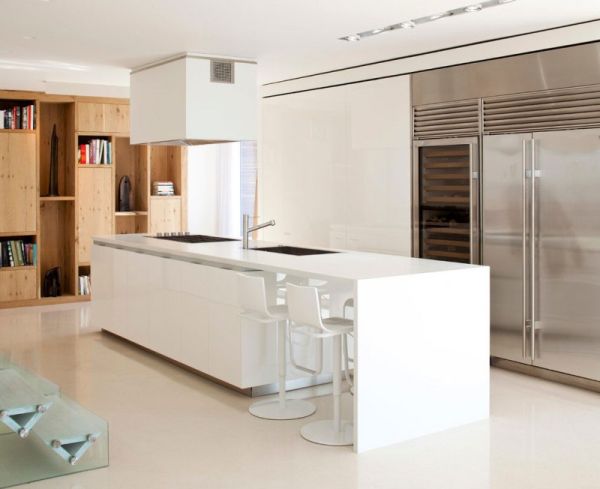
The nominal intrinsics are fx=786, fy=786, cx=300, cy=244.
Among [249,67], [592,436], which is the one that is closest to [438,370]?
[592,436]

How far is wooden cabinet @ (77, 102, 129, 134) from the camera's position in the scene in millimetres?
9281

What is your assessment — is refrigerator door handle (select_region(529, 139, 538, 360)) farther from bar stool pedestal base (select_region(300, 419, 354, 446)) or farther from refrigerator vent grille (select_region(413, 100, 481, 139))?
Answer: bar stool pedestal base (select_region(300, 419, 354, 446))

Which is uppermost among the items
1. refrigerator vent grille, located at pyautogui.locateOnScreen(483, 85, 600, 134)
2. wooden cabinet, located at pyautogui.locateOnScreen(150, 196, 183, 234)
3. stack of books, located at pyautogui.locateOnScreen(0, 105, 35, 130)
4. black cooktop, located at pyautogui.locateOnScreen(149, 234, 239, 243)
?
stack of books, located at pyautogui.locateOnScreen(0, 105, 35, 130)

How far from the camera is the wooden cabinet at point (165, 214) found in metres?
10.0

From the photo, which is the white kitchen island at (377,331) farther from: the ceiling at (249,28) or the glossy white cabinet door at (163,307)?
the ceiling at (249,28)

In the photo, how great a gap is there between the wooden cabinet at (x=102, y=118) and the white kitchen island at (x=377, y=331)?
3.71 metres

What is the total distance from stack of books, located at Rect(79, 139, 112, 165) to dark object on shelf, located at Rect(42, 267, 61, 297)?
1.36 m

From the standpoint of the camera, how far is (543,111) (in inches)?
224

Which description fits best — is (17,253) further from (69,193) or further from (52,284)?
(69,193)

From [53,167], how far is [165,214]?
1.49 meters

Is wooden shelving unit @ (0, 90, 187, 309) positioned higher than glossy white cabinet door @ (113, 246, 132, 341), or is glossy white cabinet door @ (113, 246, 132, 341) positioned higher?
wooden shelving unit @ (0, 90, 187, 309)

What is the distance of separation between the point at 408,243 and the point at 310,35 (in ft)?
6.57

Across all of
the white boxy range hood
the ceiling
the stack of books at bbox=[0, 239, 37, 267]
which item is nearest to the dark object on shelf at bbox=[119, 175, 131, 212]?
the stack of books at bbox=[0, 239, 37, 267]

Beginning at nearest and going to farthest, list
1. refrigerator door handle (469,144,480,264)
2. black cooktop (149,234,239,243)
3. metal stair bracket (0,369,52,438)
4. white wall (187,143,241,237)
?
metal stair bracket (0,369,52,438)
refrigerator door handle (469,144,480,264)
black cooktop (149,234,239,243)
white wall (187,143,241,237)
